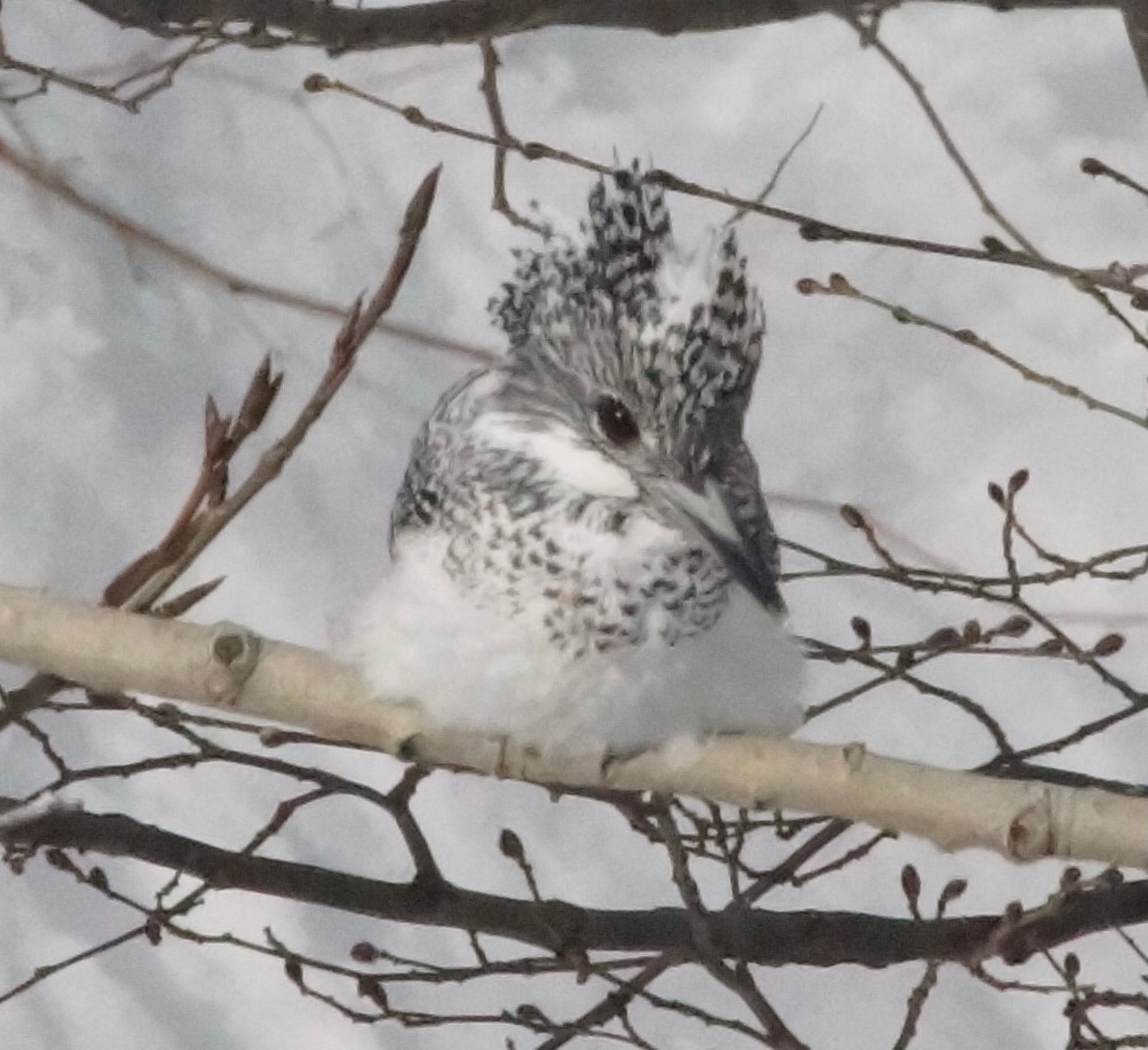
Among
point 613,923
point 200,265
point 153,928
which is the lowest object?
point 153,928

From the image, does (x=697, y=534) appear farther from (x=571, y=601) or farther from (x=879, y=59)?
(x=879, y=59)

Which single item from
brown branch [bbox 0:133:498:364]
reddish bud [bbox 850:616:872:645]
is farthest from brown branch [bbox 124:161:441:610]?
brown branch [bbox 0:133:498:364]

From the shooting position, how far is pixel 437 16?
837mm

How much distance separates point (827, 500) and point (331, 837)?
52cm

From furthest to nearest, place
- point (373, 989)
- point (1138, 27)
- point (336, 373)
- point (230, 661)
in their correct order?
point (373, 989) → point (1138, 27) → point (230, 661) → point (336, 373)

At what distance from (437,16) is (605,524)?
Answer: 0.34 metres

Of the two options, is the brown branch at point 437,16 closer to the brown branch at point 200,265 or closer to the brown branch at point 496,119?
the brown branch at point 496,119

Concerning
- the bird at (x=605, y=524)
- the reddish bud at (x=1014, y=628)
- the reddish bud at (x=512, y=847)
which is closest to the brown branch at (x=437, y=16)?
the bird at (x=605, y=524)

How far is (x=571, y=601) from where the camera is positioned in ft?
2.12

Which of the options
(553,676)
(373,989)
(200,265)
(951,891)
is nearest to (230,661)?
(553,676)

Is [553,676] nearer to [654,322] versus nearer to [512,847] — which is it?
[654,322]

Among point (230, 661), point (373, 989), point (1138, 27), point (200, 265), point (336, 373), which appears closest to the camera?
point (336, 373)

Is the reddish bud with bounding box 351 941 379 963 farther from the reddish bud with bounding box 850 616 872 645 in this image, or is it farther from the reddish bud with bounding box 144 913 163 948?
the reddish bud with bounding box 850 616 872 645

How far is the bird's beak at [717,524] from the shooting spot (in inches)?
23.8
